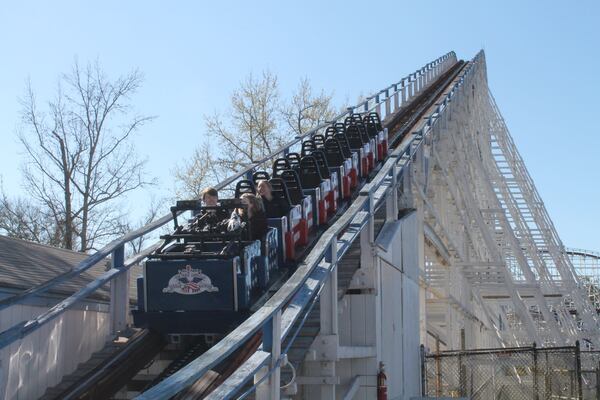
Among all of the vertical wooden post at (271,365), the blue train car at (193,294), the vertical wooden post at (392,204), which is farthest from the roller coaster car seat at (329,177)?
the vertical wooden post at (271,365)

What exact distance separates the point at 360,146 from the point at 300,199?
23.3ft

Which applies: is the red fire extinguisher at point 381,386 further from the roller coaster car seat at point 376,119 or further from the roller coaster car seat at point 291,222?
the roller coaster car seat at point 376,119

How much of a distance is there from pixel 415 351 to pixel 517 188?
71.3ft

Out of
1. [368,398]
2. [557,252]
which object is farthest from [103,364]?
[557,252]

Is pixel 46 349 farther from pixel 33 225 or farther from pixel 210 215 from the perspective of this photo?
pixel 33 225

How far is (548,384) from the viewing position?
1277 centimetres

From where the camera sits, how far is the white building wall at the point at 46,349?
8812mm

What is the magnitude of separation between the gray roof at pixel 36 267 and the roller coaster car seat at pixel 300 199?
283 cm

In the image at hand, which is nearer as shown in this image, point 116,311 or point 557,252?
point 116,311

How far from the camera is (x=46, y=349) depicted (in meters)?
9.35

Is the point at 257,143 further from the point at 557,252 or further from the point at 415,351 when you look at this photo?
the point at 415,351

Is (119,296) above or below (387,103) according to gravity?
below

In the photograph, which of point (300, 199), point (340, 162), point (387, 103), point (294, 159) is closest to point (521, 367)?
point (300, 199)

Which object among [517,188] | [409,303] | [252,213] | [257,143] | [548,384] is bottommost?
[548,384]
